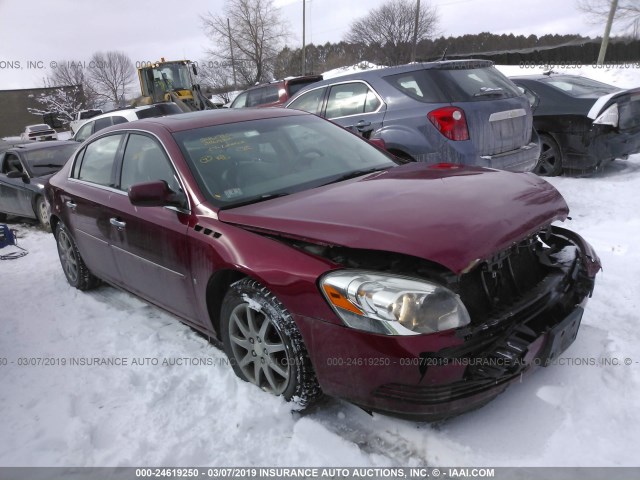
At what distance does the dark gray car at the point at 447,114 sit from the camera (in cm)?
509

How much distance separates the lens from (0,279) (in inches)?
209

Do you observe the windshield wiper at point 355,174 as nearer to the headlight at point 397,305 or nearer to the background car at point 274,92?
the headlight at point 397,305

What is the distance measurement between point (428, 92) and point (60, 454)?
4.63m

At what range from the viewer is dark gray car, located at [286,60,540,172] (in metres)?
5.09

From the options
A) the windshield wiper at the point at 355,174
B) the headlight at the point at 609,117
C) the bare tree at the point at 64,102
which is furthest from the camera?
the bare tree at the point at 64,102

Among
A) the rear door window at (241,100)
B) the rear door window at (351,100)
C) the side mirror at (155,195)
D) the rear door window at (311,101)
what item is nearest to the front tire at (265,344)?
A: the side mirror at (155,195)

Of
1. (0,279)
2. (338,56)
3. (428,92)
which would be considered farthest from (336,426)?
(338,56)

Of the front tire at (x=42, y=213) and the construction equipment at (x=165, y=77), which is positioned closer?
the front tire at (x=42, y=213)

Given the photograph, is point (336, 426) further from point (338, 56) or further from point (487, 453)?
point (338, 56)

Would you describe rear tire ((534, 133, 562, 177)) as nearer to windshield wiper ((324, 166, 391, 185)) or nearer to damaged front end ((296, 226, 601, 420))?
windshield wiper ((324, 166, 391, 185))

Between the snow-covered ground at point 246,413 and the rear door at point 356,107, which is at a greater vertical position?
the rear door at point 356,107

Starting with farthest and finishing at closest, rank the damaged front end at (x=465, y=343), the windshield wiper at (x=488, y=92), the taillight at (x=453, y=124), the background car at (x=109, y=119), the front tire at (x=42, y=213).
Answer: the background car at (x=109, y=119) < the front tire at (x=42, y=213) < the windshield wiper at (x=488, y=92) < the taillight at (x=453, y=124) < the damaged front end at (x=465, y=343)

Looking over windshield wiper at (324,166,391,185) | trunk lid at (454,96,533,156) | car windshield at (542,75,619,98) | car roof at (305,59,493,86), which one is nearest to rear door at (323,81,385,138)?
car roof at (305,59,493,86)

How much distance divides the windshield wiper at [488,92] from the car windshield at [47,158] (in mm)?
6400
